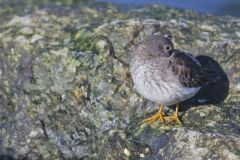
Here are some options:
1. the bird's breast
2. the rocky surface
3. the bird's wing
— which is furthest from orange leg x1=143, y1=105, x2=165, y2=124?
the bird's wing

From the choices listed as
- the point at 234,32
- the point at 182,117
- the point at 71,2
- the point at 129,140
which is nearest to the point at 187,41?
the point at 234,32

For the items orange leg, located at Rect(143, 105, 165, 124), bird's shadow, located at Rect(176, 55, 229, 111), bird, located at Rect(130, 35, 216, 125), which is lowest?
orange leg, located at Rect(143, 105, 165, 124)

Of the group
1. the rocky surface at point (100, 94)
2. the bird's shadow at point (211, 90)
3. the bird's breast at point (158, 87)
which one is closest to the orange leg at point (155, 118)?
the rocky surface at point (100, 94)

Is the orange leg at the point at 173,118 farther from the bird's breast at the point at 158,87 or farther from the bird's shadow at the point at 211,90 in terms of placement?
the bird's shadow at the point at 211,90

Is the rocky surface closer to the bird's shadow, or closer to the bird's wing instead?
the bird's shadow

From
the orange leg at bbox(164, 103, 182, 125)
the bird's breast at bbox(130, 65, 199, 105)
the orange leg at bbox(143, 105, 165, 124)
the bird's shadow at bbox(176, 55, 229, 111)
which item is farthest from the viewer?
the bird's shadow at bbox(176, 55, 229, 111)

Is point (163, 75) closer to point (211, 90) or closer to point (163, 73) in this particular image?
point (163, 73)

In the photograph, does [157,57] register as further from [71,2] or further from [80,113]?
[71,2]
